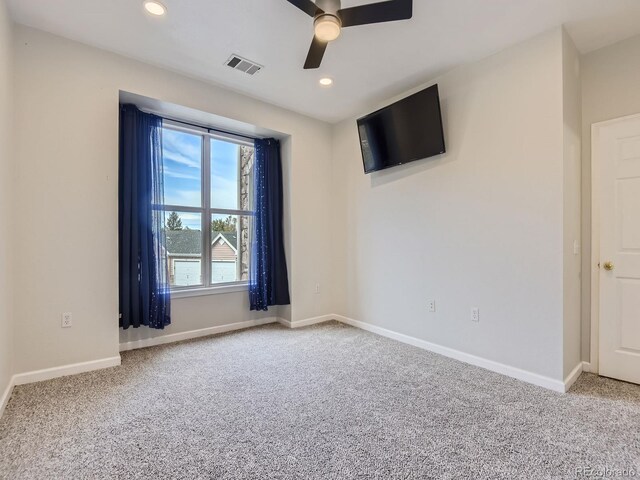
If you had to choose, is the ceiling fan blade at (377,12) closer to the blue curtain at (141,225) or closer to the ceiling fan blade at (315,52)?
the ceiling fan blade at (315,52)

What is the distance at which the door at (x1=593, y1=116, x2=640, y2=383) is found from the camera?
2.45 meters

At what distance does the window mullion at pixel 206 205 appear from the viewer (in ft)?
12.5

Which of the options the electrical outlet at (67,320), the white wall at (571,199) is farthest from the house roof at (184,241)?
the white wall at (571,199)

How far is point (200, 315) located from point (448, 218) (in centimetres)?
296

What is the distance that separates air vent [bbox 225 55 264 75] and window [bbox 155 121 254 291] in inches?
38.7

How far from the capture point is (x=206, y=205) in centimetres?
383

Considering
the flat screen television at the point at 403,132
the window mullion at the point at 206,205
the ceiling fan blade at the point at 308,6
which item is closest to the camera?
the ceiling fan blade at the point at 308,6

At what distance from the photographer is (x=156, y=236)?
129 inches

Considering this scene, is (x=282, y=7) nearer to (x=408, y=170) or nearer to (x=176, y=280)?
(x=408, y=170)

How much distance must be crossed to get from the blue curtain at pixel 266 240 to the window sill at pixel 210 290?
13 cm

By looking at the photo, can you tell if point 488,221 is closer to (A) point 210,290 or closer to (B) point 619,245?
(B) point 619,245

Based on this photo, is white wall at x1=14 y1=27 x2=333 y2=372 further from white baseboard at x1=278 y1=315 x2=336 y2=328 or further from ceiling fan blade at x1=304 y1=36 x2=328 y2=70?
white baseboard at x1=278 y1=315 x2=336 y2=328

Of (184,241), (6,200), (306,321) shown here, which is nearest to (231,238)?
(184,241)

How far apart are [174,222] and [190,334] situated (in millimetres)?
1300
